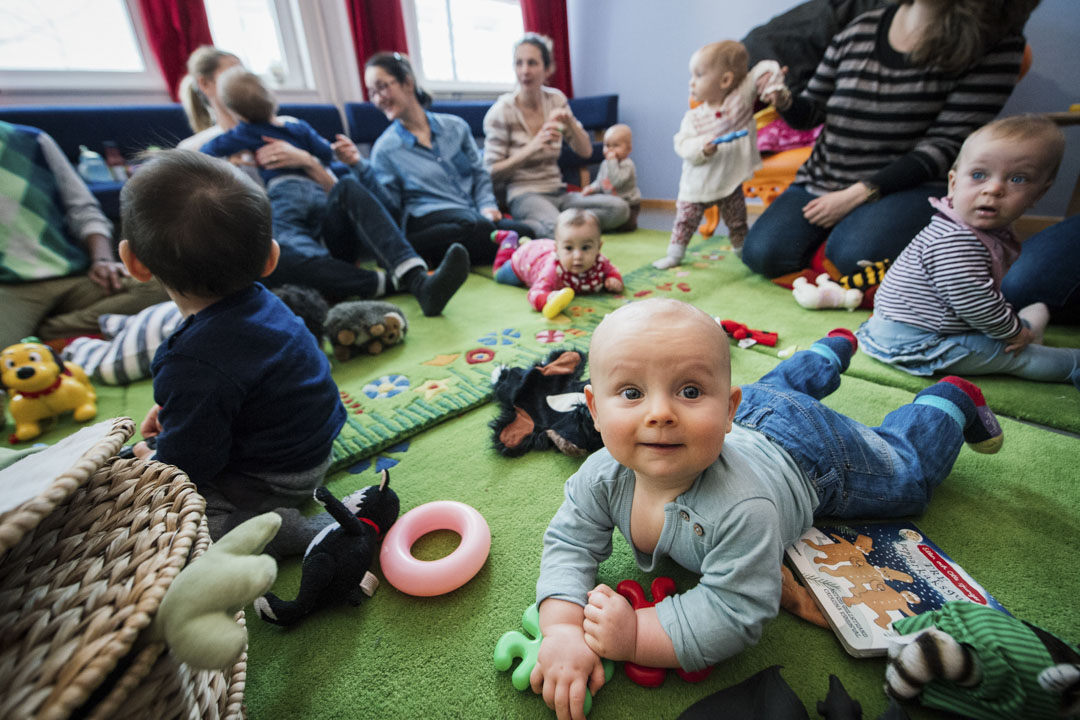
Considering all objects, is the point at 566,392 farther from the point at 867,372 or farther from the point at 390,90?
the point at 390,90

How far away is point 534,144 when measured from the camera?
2695 millimetres

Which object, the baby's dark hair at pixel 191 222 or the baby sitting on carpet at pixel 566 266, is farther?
the baby sitting on carpet at pixel 566 266

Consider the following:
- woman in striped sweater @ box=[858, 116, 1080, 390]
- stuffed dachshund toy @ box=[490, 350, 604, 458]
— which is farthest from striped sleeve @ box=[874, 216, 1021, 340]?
stuffed dachshund toy @ box=[490, 350, 604, 458]

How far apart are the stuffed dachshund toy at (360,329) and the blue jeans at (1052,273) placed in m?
1.89

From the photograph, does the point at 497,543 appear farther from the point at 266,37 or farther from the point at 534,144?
the point at 266,37

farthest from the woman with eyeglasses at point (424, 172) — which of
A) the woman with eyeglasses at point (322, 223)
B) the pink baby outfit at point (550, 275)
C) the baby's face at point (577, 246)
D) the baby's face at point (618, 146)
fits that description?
the baby's face at point (618, 146)

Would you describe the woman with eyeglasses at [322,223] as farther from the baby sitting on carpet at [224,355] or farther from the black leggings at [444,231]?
the baby sitting on carpet at [224,355]

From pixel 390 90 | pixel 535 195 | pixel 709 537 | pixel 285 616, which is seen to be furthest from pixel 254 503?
pixel 535 195

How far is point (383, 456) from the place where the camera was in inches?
39.5

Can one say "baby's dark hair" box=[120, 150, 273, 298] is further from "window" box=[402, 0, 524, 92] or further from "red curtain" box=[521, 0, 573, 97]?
"red curtain" box=[521, 0, 573, 97]

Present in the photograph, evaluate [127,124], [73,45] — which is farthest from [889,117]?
[73,45]

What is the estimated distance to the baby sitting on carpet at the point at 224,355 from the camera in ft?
2.27

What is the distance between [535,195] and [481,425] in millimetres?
2046

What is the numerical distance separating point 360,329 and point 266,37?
290cm
